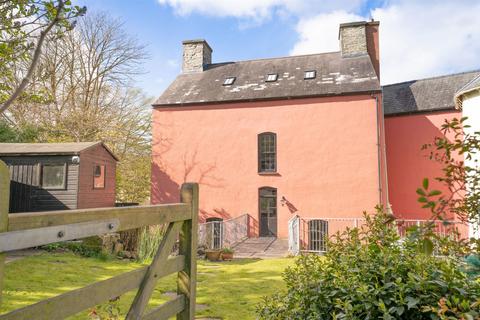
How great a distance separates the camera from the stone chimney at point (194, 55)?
20.8m

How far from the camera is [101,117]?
937 inches

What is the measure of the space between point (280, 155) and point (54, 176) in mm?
11084

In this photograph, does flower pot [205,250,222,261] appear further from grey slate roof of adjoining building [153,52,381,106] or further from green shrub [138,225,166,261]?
grey slate roof of adjoining building [153,52,381,106]

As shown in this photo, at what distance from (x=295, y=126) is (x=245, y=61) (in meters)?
6.85

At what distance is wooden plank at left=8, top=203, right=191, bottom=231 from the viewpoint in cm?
145

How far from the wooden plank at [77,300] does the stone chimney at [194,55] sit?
65.5 feet

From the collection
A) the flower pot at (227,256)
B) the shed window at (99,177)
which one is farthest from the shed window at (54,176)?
the flower pot at (227,256)

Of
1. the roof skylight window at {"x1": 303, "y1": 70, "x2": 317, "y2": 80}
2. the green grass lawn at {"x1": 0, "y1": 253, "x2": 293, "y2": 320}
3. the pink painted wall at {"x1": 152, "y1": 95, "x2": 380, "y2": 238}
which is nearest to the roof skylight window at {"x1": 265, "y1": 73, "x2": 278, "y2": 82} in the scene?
the roof skylight window at {"x1": 303, "y1": 70, "x2": 317, "y2": 80}

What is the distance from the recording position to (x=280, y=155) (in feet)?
54.7

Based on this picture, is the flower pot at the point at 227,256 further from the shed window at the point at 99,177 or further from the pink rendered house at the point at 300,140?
the shed window at the point at 99,177

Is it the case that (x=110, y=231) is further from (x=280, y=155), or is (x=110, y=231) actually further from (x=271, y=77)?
(x=271, y=77)

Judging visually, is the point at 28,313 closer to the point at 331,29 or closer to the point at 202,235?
the point at 202,235

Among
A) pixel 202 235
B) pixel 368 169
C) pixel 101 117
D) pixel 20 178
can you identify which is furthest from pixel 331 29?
pixel 20 178

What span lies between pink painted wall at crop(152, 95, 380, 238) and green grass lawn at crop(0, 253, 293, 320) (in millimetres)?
5933
